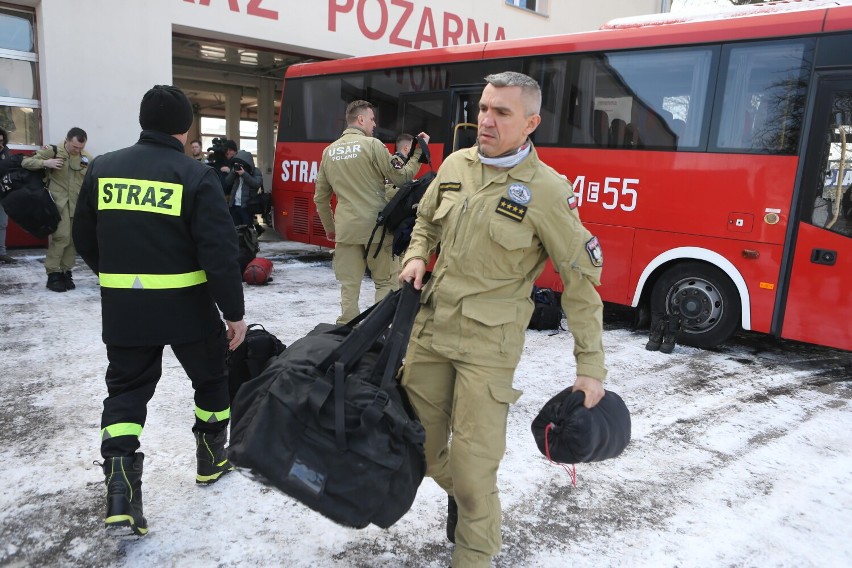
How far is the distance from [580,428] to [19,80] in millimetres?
10225

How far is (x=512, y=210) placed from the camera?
2.04 metres

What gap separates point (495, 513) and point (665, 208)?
4.30 meters

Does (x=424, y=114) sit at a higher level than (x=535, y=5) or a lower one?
lower

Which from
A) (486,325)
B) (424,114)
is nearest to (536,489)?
(486,325)

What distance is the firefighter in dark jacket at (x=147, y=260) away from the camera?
238cm

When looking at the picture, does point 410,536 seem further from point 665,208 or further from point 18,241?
point 18,241

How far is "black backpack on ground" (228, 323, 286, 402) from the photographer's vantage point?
319cm

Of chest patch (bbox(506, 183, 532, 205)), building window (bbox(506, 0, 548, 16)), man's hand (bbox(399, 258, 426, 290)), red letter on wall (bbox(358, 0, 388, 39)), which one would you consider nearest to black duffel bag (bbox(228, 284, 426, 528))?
man's hand (bbox(399, 258, 426, 290))

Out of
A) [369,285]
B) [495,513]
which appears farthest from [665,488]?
[369,285]

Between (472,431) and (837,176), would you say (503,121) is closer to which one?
(472,431)

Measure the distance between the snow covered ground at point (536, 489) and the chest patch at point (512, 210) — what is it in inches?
54.9

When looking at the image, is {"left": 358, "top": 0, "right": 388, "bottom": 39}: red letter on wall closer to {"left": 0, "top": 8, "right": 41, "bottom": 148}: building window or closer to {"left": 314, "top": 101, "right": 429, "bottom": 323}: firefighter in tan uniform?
{"left": 0, "top": 8, "right": 41, "bottom": 148}: building window

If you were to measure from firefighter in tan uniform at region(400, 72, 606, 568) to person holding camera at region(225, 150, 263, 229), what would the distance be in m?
8.00

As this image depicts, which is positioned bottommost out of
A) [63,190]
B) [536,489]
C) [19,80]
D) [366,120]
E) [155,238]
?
[536,489]
